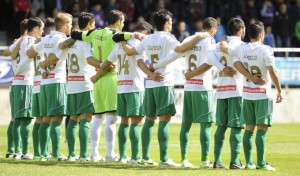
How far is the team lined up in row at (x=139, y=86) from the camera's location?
17.0 m

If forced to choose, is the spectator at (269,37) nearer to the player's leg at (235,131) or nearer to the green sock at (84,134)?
the green sock at (84,134)

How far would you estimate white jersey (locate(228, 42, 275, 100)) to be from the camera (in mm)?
16859

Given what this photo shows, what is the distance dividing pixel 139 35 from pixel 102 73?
903mm

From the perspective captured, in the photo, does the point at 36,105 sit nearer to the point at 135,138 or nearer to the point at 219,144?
the point at 135,138

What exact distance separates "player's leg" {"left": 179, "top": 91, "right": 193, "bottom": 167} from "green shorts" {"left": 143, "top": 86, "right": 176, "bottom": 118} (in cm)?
21

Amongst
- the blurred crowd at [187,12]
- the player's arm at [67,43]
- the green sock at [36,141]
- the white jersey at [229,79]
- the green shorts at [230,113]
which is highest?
the blurred crowd at [187,12]

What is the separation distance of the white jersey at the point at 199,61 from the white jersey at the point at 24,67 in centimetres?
334

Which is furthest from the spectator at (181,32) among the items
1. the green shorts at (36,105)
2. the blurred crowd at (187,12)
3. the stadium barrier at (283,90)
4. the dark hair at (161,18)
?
the dark hair at (161,18)

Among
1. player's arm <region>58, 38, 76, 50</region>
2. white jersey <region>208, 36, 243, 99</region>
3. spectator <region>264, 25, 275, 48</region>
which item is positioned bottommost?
white jersey <region>208, 36, 243, 99</region>

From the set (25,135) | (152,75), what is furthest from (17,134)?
(152,75)

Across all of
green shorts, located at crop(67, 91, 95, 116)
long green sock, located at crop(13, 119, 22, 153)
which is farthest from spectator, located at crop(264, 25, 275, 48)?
green shorts, located at crop(67, 91, 95, 116)

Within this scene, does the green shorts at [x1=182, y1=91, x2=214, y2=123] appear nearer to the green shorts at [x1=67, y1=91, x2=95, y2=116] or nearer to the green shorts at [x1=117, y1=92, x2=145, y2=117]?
the green shorts at [x1=117, y1=92, x2=145, y2=117]

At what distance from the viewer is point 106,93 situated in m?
18.6

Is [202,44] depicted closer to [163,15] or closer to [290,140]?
[163,15]
